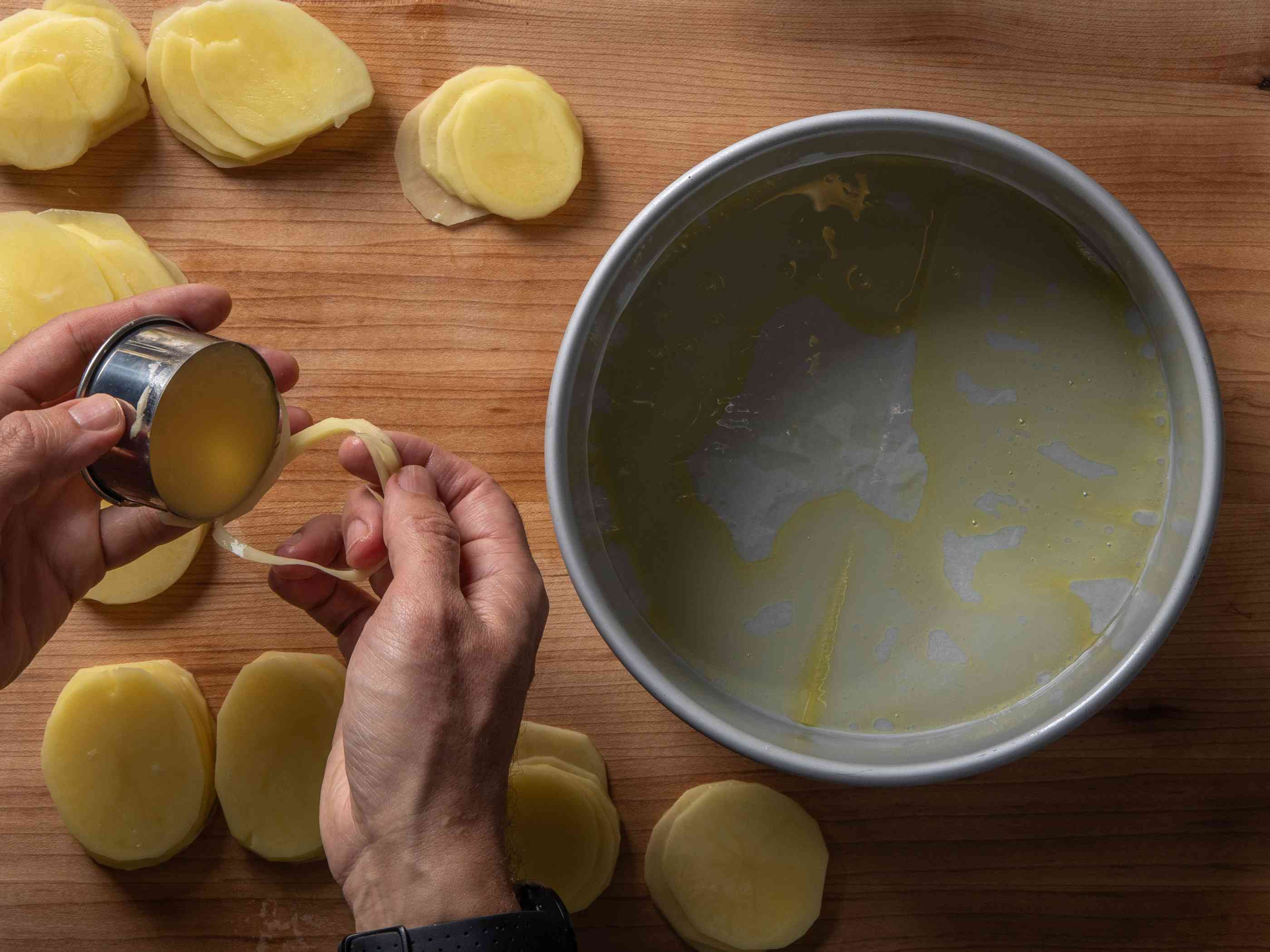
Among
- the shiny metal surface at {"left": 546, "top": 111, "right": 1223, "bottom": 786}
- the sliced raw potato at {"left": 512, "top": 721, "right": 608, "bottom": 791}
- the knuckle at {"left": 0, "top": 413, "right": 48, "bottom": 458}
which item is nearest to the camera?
the knuckle at {"left": 0, "top": 413, "right": 48, "bottom": 458}

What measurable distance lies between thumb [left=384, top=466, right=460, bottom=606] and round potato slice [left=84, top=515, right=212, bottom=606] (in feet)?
1.19

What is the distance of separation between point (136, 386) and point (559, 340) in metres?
0.52

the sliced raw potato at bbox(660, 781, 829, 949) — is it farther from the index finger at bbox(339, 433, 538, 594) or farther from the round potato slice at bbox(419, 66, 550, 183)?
the round potato slice at bbox(419, 66, 550, 183)

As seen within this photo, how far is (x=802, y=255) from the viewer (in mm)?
1159

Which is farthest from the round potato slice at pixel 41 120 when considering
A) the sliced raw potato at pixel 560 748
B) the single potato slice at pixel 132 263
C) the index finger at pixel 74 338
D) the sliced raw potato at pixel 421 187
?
the sliced raw potato at pixel 560 748

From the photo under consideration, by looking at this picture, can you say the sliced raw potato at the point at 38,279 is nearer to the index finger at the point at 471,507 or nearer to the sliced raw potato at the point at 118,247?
the sliced raw potato at the point at 118,247

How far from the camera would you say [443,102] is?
127cm

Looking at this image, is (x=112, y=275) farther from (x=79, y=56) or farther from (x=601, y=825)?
(x=601, y=825)

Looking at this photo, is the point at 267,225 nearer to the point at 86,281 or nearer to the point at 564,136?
the point at 86,281

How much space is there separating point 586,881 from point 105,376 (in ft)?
2.65

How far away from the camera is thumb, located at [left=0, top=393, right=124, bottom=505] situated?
2.87 ft

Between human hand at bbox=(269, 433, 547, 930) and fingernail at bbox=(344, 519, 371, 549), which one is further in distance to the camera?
fingernail at bbox=(344, 519, 371, 549)

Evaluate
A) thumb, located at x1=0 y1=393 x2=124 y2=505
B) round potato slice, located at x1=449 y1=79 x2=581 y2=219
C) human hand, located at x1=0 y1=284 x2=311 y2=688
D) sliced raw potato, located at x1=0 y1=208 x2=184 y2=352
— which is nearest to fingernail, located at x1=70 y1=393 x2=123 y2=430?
thumb, located at x1=0 y1=393 x2=124 y2=505

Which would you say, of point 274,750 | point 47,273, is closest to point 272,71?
point 47,273
